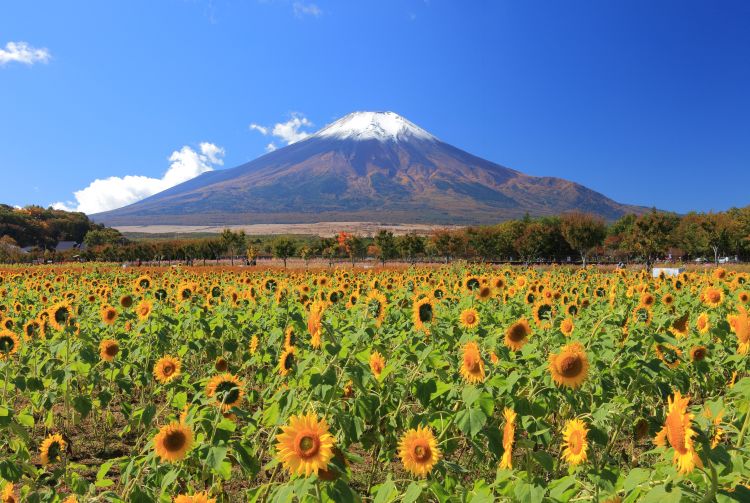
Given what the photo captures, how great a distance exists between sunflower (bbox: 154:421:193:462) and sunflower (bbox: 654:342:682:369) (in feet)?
13.6

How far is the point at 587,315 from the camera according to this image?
245 inches

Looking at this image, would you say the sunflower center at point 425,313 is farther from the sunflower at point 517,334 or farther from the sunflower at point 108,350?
the sunflower at point 108,350

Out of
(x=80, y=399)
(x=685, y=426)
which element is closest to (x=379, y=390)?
(x=685, y=426)

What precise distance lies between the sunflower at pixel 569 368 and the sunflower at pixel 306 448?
187cm

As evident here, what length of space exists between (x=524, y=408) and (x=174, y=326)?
5189 mm

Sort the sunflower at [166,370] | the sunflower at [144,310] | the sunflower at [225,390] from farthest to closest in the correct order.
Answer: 1. the sunflower at [144,310]
2. the sunflower at [166,370]
3. the sunflower at [225,390]

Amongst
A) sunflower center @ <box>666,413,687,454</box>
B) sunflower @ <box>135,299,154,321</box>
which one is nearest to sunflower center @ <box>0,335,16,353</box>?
sunflower @ <box>135,299,154,321</box>

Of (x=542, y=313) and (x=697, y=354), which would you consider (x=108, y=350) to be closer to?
(x=542, y=313)

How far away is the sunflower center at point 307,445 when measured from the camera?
1.92m

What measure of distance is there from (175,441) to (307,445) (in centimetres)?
123

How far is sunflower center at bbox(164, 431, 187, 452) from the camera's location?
2.74 metres

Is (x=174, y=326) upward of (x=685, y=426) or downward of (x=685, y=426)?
downward

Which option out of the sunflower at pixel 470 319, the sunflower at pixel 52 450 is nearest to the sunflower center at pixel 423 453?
the sunflower at pixel 52 450

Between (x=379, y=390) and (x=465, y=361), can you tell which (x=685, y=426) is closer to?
(x=465, y=361)
